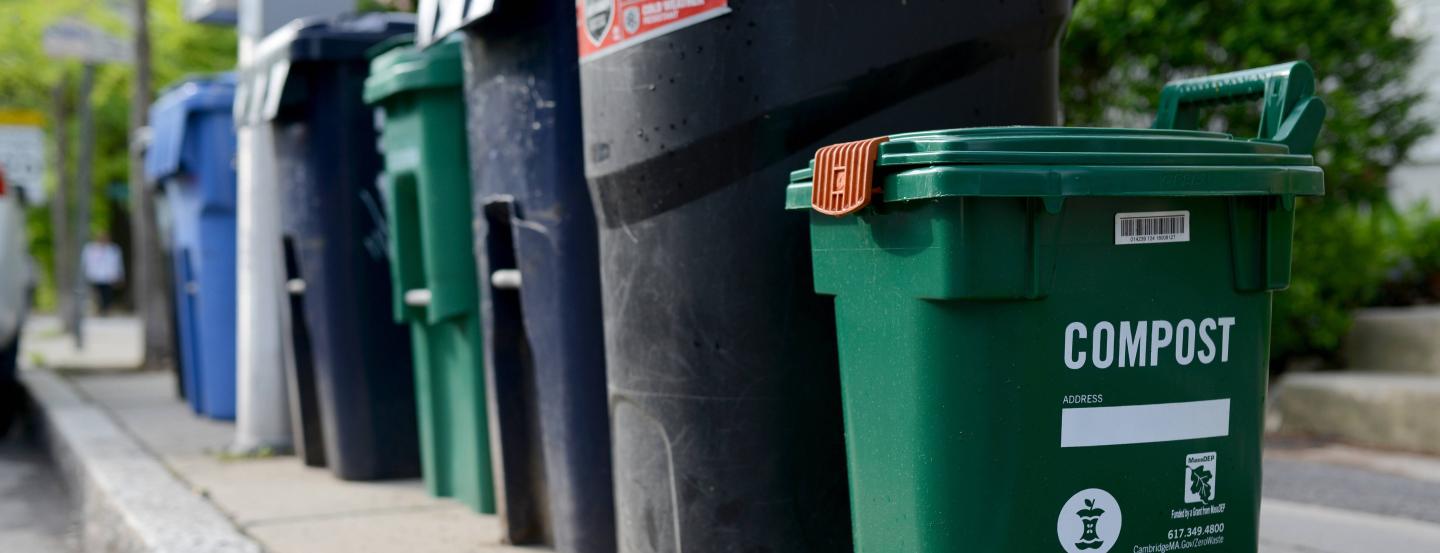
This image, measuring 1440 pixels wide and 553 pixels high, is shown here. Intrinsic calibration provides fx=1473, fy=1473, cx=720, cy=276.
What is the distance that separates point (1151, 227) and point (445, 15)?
226cm

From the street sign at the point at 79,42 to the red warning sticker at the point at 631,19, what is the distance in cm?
1141

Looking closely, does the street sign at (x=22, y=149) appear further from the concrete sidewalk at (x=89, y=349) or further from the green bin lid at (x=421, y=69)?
the green bin lid at (x=421, y=69)

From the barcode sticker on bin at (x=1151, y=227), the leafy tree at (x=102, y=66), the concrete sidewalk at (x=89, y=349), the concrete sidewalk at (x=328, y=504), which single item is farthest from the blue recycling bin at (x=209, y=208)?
the leafy tree at (x=102, y=66)

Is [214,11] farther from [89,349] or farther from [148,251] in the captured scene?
[89,349]

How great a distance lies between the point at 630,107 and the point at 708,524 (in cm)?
87

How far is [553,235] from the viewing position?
3.84 m

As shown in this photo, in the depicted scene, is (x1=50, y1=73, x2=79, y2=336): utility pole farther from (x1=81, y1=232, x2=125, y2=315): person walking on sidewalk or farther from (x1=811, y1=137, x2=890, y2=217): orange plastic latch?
(x1=811, y1=137, x2=890, y2=217): orange plastic latch

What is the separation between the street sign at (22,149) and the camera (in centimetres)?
1467

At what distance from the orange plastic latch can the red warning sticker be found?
0.46 m

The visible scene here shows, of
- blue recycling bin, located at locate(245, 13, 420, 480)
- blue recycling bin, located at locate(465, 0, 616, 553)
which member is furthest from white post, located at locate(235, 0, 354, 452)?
blue recycling bin, located at locate(465, 0, 616, 553)

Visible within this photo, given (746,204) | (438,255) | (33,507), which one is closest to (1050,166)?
(746,204)

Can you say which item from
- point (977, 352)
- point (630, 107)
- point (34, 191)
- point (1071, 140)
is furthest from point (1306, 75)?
point (34, 191)

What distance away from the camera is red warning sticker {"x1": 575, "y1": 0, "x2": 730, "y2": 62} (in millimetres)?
2918

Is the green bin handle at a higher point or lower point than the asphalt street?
higher
